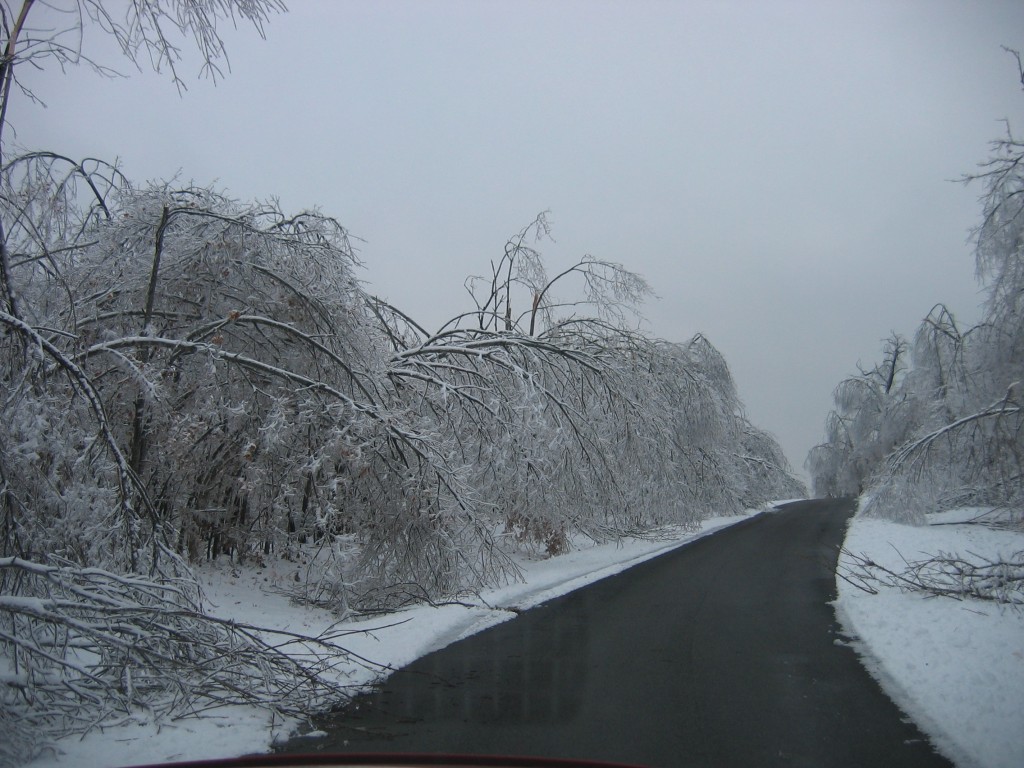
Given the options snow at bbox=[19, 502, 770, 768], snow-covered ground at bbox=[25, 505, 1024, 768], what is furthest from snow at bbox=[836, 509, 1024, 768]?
snow at bbox=[19, 502, 770, 768]

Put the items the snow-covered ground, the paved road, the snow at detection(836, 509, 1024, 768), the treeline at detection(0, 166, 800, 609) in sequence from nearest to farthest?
the snow-covered ground → the paved road → the snow at detection(836, 509, 1024, 768) → the treeline at detection(0, 166, 800, 609)

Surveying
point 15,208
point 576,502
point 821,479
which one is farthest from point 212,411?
point 821,479

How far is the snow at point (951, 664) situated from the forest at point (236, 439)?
4282 millimetres

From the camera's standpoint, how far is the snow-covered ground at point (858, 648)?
14.1ft

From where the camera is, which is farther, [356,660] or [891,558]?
[891,558]

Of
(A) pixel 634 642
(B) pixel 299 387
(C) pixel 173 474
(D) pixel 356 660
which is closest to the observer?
(D) pixel 356 660

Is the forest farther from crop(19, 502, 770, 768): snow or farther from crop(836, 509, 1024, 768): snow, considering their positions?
crop(836, 509, 1024, 768): snow

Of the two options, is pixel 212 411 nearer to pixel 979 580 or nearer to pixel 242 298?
pixel 242 298

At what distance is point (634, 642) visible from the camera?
7.36 metres

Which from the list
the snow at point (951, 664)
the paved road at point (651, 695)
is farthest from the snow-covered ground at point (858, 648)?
the paved road at point (651, 695)

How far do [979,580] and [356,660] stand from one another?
737 centimetres

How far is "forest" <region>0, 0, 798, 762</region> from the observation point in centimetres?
506

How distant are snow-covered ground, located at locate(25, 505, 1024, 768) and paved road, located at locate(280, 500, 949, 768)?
258mm

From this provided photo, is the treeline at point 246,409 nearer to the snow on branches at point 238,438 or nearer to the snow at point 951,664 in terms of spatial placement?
the snow on branches at point 238,438
